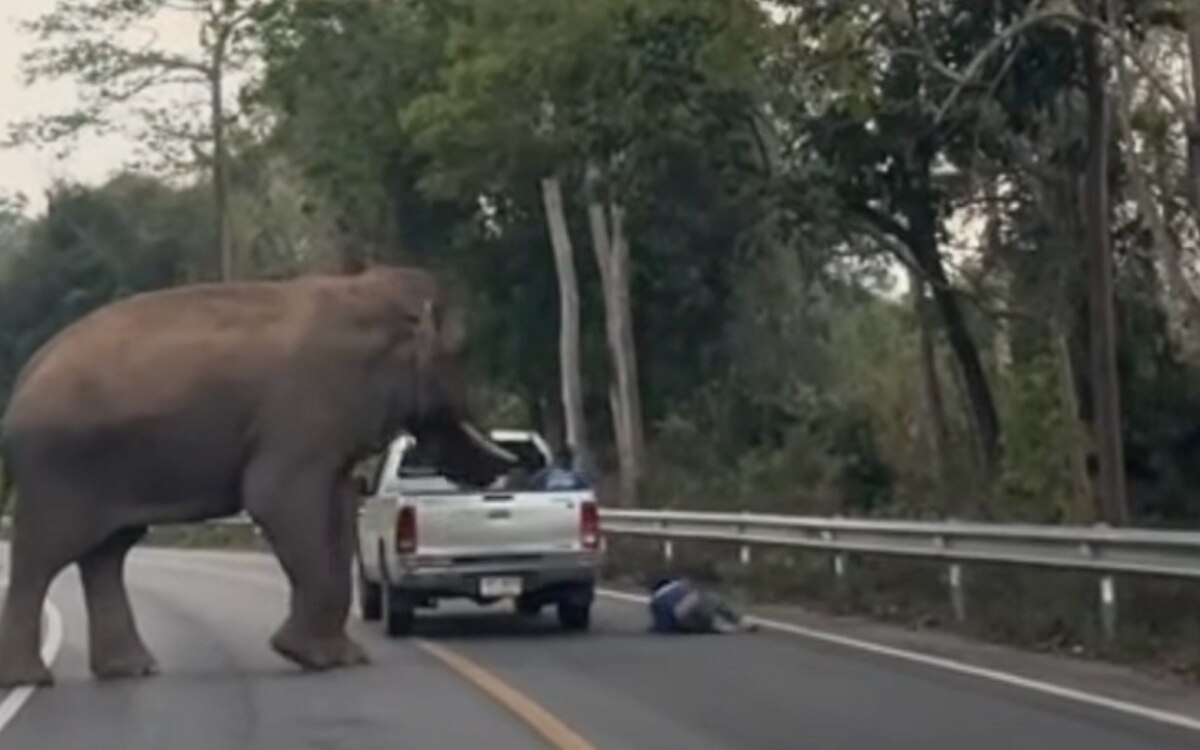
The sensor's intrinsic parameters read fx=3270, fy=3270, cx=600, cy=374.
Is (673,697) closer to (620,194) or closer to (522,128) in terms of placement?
(620,194)

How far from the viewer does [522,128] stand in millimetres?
47156

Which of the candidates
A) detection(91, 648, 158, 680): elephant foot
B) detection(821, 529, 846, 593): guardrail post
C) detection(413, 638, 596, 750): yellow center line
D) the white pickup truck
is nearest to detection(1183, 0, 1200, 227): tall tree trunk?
detection(821, 529, 846, 593): guardrail post

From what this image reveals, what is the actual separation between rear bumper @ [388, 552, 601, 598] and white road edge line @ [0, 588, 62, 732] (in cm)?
306

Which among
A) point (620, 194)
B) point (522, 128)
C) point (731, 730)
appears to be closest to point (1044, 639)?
point (731, 730)

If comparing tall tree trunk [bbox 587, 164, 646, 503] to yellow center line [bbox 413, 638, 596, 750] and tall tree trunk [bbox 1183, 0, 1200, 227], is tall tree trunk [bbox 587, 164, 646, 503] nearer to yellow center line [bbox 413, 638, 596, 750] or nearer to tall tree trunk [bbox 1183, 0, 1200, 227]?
tall tree trunk [bbox 1183, 0, 1200, 227]

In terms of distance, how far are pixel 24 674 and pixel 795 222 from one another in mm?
15439

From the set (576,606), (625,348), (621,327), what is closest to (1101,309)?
(576,606)

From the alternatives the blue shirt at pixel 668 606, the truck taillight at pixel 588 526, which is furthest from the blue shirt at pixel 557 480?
the blue shirt at pixel 668 606

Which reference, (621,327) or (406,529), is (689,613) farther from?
(621,327)

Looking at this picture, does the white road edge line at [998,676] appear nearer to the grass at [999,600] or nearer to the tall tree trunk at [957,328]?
the grass at [999,600]

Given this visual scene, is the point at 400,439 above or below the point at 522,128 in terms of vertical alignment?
below

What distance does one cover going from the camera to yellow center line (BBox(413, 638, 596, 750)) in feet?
57.6

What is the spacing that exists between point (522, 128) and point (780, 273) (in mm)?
8900

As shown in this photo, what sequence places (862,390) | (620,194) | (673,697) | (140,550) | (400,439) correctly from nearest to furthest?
(673,697) < (400,439) < (620,194) < (862,390) < (140,550)
